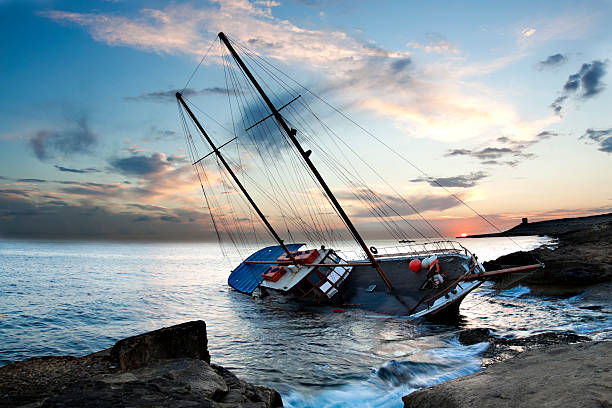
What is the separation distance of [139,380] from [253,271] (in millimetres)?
30252

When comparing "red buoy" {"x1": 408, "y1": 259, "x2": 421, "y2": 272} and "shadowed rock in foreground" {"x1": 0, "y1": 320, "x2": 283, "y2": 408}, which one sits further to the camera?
"red buoy" {"x1": 408, "y1": 259, "x2": 421, "y2": 272}

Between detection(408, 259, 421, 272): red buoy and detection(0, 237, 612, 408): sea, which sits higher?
detection(408, 259, 421, 272): red buoy

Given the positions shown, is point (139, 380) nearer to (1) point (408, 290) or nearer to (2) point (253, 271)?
(1) point (408, 290)

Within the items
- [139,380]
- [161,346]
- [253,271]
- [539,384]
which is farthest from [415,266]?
[139,380]

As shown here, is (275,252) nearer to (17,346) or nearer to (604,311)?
(17,346)

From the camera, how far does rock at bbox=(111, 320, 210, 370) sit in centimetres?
803

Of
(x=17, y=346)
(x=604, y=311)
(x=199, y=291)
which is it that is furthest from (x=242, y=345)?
(x=199, y=291)

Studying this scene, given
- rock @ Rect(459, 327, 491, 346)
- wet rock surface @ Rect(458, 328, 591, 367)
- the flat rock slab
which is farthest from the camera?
rock @ Rect(459, 327, 491, 346)

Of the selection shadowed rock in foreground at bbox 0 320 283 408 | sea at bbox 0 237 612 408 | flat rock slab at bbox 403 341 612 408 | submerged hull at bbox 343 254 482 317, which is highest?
shadowed rock in foreground at bbox 0 320 283 408

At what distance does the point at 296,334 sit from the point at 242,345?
338 cm

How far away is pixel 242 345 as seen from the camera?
1708 cm

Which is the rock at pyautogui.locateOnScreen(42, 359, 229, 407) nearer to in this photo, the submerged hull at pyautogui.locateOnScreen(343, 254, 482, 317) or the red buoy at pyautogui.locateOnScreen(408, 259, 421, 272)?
the submerged hull at pyautogui.locateOnScreen(343, 254, 482, 317)

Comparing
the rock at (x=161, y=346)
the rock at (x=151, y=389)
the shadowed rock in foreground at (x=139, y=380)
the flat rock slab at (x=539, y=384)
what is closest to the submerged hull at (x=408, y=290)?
the flat rock slab at (x=539, y=384)

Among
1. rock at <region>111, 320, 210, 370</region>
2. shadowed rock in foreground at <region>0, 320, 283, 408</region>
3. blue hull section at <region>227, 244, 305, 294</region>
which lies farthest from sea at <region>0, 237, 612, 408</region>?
shadowed rock in foreground at <region>0, 320, 283, 408</region>
